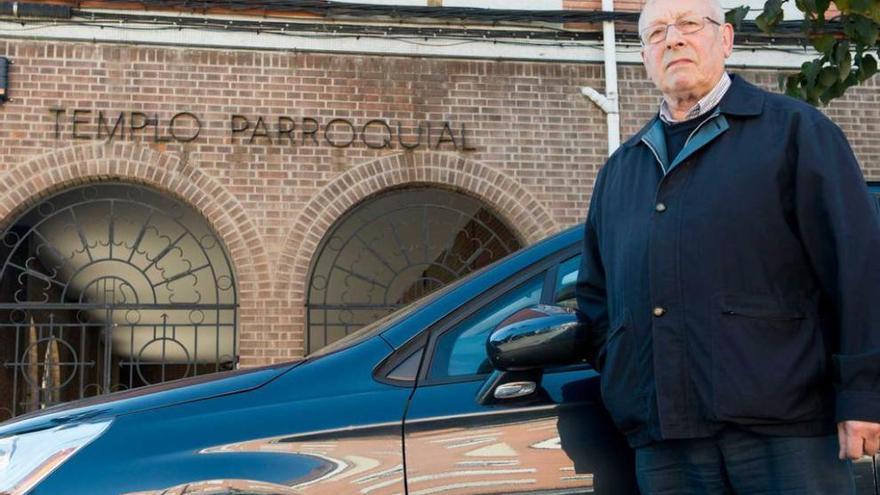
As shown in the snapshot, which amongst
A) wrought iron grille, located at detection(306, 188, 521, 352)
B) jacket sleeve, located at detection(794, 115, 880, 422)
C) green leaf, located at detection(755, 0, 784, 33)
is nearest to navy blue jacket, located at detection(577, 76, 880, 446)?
jacket sleeve, located at detection(794, 115, 880, 422)

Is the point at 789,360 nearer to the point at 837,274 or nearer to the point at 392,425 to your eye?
the point at 837,274

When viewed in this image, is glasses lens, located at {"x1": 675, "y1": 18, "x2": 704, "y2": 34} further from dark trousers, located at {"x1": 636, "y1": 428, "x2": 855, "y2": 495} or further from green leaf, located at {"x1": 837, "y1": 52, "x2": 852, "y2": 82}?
green leaf, located at {"x1": 837, "y1": 52, "x2": 852, "y2": 82}

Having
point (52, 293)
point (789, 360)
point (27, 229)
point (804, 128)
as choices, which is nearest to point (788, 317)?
point (789, 360)

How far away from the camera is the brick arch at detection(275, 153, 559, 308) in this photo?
8.06 meters

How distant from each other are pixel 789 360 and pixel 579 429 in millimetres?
602

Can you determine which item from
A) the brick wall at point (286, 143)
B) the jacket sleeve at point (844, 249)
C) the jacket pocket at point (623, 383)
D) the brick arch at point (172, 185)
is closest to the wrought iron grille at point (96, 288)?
the brick arch at point (172, 185)

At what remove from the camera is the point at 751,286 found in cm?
202

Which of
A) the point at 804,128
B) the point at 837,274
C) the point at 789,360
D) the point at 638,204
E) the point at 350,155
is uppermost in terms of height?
the point at 350,155

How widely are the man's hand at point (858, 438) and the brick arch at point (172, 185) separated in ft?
21.3

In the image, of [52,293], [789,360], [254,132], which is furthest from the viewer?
[52,293]

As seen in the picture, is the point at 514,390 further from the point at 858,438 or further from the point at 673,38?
the point at 673,38

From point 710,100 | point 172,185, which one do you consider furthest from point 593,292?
point 172,185

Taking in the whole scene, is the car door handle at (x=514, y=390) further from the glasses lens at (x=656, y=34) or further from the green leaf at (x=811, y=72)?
the green leaf at (x=811, y=72)

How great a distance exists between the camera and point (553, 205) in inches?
336
